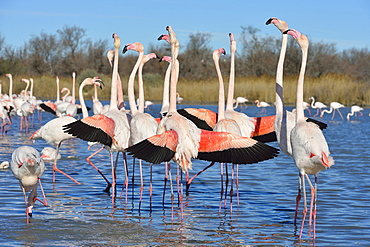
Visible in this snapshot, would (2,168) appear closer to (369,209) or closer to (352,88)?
(369,209)

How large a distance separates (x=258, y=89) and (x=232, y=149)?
84.4ft

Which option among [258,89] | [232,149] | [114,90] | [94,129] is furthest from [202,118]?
[258,89]

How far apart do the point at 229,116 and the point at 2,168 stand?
13.8 feet

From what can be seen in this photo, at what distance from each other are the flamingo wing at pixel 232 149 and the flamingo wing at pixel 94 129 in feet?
4.13

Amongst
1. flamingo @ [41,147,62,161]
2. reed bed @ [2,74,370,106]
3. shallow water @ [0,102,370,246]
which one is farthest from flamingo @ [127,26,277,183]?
reed bed @ [2,74,370,106]

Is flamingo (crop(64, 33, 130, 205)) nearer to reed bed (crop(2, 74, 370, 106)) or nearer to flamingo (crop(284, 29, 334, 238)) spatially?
flamingo (crop(284, 29, 334, 238))

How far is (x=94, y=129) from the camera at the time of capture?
21.6 feet

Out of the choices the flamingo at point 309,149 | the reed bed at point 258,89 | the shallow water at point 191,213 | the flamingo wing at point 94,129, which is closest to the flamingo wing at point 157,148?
the shallow water at point 191,213

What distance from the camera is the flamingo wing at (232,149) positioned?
5.82m

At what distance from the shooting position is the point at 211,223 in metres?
6.41

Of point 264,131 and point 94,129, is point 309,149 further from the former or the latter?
point 94,129

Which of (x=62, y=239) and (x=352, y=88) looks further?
(x=352, y=88)

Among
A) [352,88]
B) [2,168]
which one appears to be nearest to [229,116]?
[2,168]

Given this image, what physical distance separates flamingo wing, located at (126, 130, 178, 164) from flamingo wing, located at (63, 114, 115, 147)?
111 centimetres
